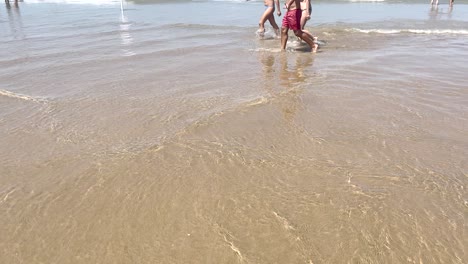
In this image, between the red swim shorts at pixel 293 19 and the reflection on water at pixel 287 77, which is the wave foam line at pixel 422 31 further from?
the reflection on water at pixel 287 77

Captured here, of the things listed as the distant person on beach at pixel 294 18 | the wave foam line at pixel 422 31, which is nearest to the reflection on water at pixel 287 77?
the distant person on beach at pixel 294 18

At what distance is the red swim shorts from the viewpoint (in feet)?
22.9

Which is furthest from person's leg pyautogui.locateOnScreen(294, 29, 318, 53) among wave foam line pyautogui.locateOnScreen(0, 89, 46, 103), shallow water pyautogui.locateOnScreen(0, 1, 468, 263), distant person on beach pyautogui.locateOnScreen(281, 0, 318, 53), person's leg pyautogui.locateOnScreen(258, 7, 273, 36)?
wave foam line pyautogui.locateOnScreen(0, 89, 46, 103)

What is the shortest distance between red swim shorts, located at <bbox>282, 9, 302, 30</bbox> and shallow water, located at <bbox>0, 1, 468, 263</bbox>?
1446 millimetres

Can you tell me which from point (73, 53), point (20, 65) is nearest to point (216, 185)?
point (20, 65)

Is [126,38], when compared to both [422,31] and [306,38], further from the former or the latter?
[422,31]

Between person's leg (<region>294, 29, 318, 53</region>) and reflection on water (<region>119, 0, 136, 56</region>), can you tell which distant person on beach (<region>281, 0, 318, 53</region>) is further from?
reflection on water (<region>119, 0, 136, 56</region>)

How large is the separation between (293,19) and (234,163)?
4.96 meters

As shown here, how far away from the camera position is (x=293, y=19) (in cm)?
700

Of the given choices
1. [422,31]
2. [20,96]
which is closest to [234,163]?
[20,96]

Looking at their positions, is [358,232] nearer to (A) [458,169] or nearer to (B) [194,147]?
(A) [458,169]

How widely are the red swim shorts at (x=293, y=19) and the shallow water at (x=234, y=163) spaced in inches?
56.9

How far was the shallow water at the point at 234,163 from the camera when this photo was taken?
2035 mm

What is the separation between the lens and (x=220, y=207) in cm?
233
